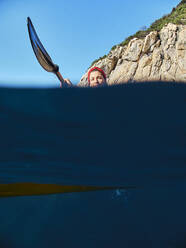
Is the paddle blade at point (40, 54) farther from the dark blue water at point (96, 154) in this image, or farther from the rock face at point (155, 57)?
the rock face at point (155, 57)

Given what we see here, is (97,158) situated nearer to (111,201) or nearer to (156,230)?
(111,201)

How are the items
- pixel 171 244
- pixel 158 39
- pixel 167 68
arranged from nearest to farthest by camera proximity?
pixel 171 244 → pixel 167 68 → pixel 158 39

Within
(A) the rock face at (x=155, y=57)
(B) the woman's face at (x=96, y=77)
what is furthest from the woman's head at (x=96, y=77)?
(A) the rock face at (x=155, y=57)

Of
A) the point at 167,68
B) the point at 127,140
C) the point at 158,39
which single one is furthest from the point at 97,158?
the point at 158,39

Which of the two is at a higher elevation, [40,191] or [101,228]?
[40,191]

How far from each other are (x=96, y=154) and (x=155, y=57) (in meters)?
13.1

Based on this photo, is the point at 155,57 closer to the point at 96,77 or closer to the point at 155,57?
the point at 155,57

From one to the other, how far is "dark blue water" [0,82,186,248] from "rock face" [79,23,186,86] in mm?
11006

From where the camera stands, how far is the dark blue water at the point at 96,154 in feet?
2.07

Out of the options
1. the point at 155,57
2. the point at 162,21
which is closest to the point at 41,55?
the point at 155,57

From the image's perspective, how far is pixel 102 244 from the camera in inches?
24.3

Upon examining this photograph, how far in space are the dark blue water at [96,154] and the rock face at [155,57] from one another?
36.1ft

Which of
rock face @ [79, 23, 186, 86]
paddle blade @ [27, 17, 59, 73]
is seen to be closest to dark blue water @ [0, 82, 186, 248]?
paddle blade @ [27, 17, 59, 73]

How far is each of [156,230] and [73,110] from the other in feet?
1.41
